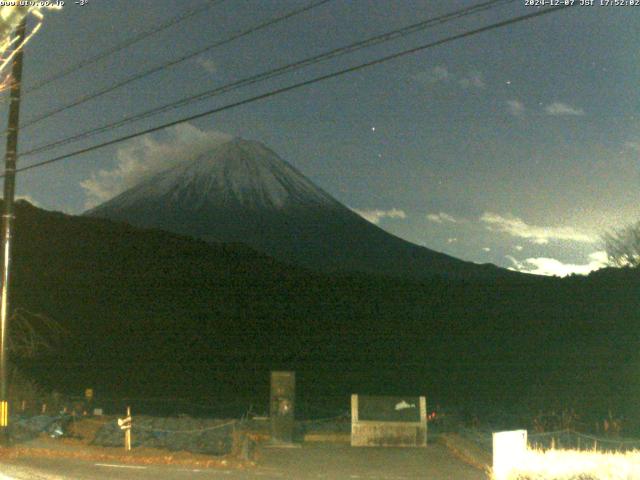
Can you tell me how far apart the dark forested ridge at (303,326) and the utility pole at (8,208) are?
30722 mm

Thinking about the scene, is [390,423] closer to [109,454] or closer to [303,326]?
[109,454]

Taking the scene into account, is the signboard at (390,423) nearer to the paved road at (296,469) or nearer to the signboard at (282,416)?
the paved road at (296,469)

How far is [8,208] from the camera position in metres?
17.5

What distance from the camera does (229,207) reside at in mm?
172625

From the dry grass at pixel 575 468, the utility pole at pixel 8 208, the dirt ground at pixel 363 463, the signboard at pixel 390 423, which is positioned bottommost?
the dirt ground at pixel 363 463

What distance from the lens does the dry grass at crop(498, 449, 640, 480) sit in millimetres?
9719

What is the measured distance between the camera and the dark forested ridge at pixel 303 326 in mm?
53500

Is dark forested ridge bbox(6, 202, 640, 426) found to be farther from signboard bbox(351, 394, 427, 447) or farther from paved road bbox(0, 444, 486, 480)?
paved road bbox(0, 444, 486, 480)

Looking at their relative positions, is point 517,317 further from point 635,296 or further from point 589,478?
point 589,478

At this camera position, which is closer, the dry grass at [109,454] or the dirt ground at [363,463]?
the dirt ground at [363,463]

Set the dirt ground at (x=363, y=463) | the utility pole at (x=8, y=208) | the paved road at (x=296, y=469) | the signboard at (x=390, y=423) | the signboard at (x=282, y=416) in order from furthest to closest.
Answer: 1. the signboard at (x=390, y=423)
2. the signboard at (x=282, y=416)
3. the utility pole at (x=8, y=208)
4. the dirt ground at (x=363, y=463)
5. the paved road at (x=296, y=469)

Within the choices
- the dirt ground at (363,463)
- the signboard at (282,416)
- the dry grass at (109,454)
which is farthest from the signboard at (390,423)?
the dry grass at (109,454)

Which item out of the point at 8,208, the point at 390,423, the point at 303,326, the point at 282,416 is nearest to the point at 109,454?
the point at 282,416

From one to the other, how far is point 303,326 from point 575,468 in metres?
70.5
